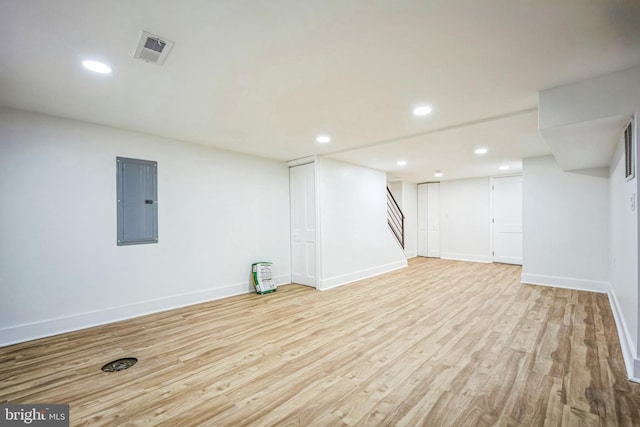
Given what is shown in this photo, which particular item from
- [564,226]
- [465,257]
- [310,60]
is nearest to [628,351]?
[564,226]

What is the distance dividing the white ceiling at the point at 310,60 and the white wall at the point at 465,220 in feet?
16.0

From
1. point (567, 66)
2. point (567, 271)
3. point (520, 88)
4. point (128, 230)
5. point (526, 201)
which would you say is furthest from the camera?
point (526, 201)

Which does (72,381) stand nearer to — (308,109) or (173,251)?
(173,251)

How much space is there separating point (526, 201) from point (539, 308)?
233cm

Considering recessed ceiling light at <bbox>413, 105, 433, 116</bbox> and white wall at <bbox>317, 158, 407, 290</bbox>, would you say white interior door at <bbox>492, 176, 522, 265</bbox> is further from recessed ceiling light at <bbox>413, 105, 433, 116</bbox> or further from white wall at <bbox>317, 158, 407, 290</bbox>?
recessed ceiling light at <bbox>413, 105, 433, 116</bbox>

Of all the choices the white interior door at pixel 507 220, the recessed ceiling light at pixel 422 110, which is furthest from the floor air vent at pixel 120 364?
the white interior door at pixel 507 220

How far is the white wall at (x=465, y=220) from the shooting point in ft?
25.9

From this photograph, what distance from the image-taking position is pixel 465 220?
27.1 ft

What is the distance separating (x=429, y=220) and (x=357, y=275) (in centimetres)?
426

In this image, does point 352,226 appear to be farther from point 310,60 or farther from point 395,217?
point 310,60

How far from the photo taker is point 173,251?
4.11m

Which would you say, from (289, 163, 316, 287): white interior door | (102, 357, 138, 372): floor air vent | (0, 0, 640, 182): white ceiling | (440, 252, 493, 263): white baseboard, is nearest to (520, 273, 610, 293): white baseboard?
(440, 252, 493, 263): white baseboard

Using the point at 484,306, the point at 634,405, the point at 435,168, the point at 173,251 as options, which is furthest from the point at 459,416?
the point at 435,168

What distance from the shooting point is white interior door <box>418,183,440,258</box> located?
8.80 metres
